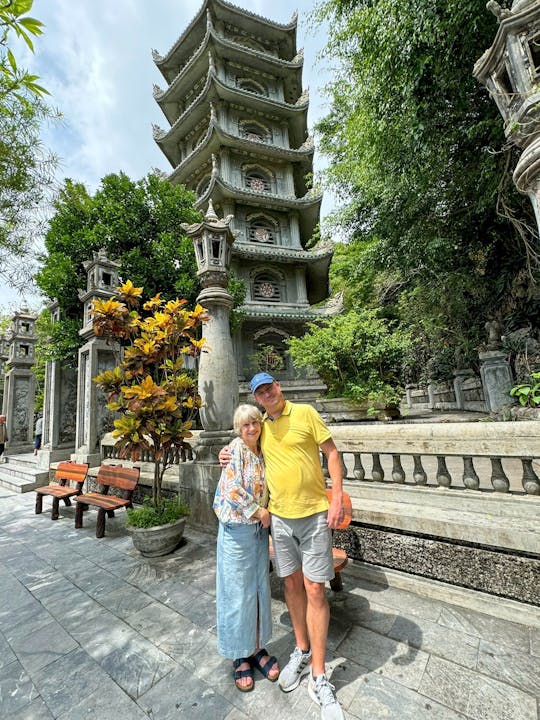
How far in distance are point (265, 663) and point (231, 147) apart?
20.4 m

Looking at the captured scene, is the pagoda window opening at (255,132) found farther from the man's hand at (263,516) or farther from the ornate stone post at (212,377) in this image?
the man's hand at (263,516)

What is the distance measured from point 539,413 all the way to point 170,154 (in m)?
23.5

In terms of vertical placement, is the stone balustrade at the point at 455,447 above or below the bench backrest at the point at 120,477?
above

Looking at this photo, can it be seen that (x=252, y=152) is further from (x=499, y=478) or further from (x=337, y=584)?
(x=337, y=584)

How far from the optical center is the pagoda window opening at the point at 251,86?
18.4m

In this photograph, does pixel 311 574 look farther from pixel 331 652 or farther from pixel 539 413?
pixel 539 413

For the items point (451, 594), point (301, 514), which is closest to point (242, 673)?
point (301, 514)

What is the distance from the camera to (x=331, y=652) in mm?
2006

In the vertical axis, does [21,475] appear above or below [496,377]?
below

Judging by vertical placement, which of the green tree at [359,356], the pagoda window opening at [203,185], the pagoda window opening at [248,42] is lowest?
the green tree at [359,356]

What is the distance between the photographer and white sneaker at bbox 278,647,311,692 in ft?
5.79

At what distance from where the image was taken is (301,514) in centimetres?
183

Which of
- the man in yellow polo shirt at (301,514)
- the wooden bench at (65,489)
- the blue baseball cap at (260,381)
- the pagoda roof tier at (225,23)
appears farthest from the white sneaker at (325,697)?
the pagoda roof tier at (225,23)

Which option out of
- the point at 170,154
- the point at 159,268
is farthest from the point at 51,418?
the point at 170,154
